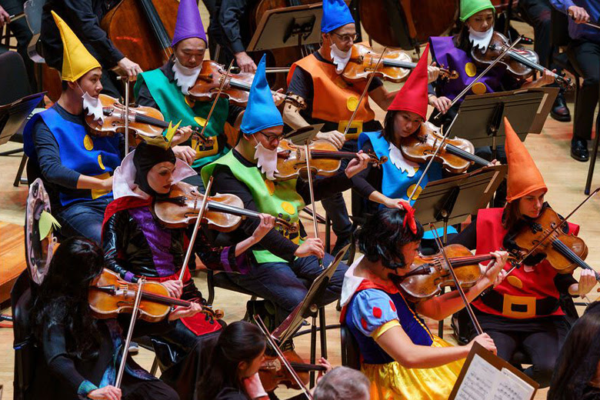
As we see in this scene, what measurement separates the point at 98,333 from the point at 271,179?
43.1 inches

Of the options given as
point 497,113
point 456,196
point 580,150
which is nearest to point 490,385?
point 456,196

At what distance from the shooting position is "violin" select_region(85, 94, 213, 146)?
407cm

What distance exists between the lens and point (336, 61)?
465 cm

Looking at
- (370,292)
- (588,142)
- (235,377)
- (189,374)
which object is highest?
(370,292)

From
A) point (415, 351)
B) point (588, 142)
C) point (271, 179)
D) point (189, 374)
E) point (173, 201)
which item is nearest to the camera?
point (415, 351)

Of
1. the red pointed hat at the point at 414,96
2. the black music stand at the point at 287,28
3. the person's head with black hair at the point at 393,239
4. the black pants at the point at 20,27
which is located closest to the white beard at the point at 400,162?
the red pointed hat at the point at 414,96

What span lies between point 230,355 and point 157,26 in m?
2.79

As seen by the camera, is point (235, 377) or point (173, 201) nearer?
point (235, 377)

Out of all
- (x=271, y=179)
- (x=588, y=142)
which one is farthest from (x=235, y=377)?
(x=588, y=142)

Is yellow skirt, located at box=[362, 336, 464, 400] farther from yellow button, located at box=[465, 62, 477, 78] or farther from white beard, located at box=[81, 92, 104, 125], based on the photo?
yellow button, located at box=[465, 62, 477, 78]

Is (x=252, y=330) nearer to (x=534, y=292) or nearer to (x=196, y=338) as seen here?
(x=196, y=338)

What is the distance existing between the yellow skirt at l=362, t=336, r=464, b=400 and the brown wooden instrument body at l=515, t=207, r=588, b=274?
2.33 ft

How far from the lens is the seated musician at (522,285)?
3.56m

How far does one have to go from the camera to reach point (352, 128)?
472 centimetres
